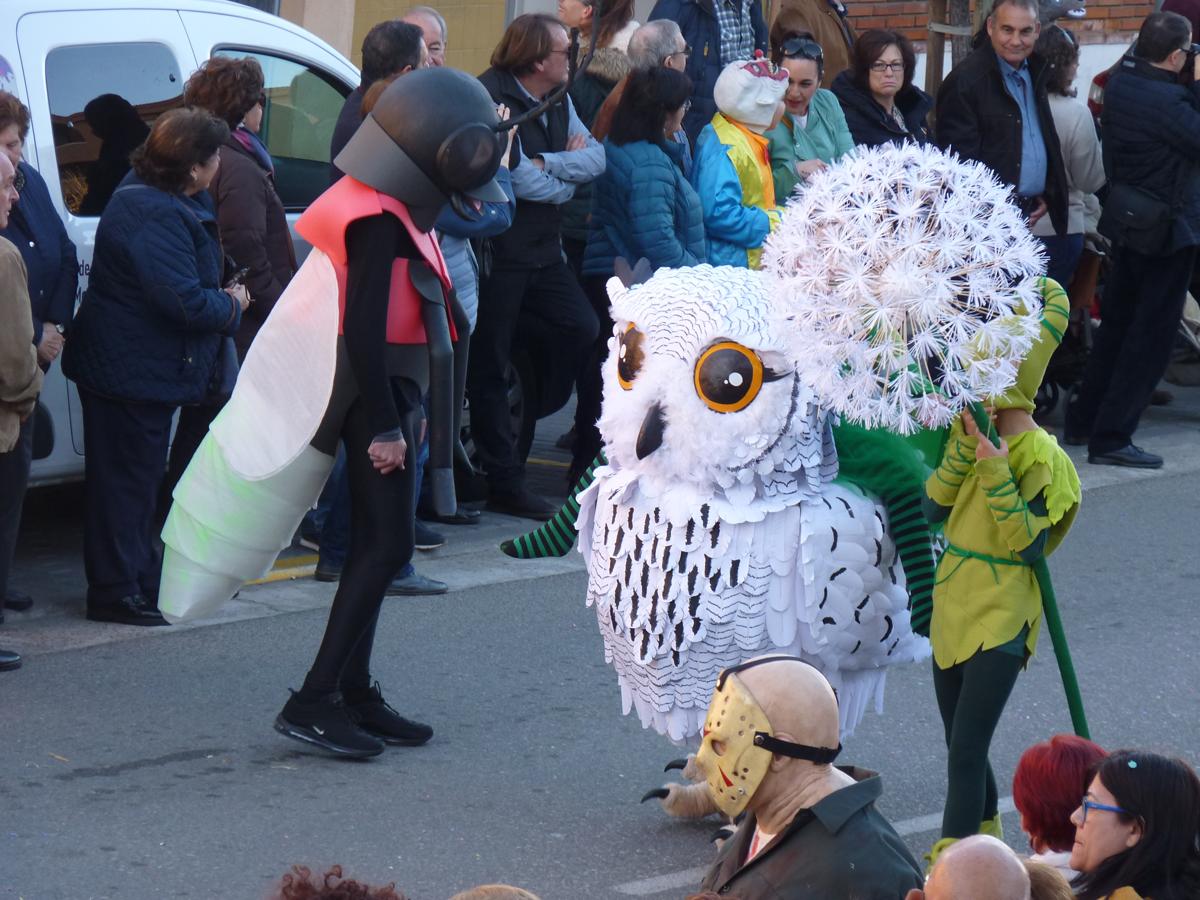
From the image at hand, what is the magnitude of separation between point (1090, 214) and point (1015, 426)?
606 centimetres

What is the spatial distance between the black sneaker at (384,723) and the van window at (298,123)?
3.18 meters

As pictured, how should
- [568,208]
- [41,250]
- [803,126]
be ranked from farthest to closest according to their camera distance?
[803,126], [568,208], [41,250]

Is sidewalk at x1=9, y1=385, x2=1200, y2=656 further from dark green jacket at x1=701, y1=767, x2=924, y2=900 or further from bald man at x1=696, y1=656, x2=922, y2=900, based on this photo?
dark green jacket at x1=701, y1=767, x2=924, y2=900

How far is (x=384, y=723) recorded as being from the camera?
18.0 ft

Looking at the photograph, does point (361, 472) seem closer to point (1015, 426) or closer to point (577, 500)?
point (577, 500)

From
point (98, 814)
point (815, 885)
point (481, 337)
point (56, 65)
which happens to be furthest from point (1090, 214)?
point (815, 885)

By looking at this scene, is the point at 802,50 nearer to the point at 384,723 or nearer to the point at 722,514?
the point at 384,723

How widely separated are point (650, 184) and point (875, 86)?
207 cm

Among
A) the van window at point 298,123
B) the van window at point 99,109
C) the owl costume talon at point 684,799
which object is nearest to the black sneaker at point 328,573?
the van window at point 99,109

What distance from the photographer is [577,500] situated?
482 cm

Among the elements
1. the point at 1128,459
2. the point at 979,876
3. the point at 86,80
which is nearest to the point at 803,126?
the point at 1128,459

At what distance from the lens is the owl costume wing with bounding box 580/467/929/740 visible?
442 centimetres

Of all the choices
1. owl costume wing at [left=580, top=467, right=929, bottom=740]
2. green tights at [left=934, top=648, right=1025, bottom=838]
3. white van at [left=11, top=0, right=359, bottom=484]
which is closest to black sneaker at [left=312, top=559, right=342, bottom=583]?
white van at [left=11, top=0, right=359, bottom=484]

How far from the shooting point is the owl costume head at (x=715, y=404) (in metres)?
4.37
